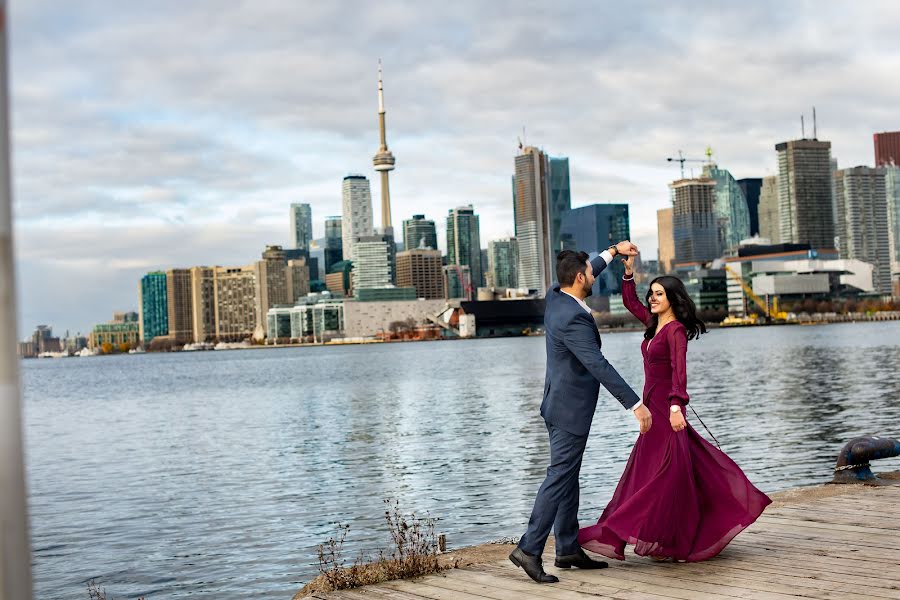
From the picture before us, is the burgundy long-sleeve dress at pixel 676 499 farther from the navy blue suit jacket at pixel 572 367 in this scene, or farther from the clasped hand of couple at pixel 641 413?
the navy blue suit jacket at pixel 572 367

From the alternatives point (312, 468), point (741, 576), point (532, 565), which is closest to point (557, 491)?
point (532, 565)

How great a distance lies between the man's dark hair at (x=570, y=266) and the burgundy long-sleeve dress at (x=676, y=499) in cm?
110

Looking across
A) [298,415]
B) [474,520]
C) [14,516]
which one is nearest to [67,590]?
[474,520]

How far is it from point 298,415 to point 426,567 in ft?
139

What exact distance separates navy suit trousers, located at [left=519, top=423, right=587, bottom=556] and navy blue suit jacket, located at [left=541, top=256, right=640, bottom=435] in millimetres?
95

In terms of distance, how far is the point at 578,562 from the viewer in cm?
805

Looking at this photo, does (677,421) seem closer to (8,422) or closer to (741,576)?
(741,576)

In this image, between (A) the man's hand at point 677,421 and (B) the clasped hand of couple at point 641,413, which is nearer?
(B) the clasped hand of couple at point 641,413

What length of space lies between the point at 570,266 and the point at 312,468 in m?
21.6

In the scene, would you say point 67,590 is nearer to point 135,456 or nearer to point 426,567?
point 426,567

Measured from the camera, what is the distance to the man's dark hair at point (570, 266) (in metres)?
7.89

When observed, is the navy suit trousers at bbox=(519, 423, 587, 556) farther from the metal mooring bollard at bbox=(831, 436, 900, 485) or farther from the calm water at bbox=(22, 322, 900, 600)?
the calm water at bbox=(22, 322, 900, 600)

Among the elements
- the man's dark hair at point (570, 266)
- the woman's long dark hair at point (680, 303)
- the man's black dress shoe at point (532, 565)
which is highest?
the man's dark hair at point (570, 266)

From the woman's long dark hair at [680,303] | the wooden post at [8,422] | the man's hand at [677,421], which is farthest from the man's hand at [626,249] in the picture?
the wooden post at [8,422]
